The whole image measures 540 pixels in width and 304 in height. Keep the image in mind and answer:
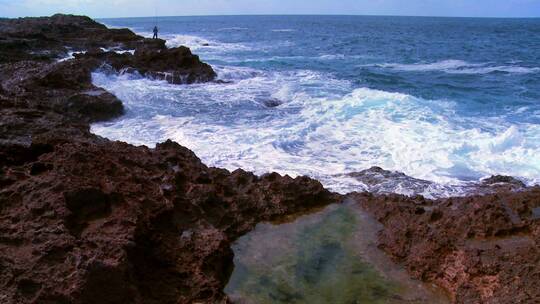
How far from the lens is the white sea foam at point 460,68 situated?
822 inches

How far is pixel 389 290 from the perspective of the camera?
4.09m

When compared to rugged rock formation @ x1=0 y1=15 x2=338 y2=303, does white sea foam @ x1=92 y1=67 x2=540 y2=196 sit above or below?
below

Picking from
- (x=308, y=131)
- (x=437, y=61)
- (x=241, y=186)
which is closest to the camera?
(x=241, y=186)

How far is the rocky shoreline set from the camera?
326 centimetres

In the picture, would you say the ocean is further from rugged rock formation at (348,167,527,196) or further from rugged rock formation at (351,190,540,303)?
rugged rock formation at (351,190,540,303)

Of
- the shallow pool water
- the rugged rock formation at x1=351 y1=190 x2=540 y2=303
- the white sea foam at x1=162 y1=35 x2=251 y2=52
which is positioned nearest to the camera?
the rugged rock formation at x1=351 y1=190 x2=540 y2=303

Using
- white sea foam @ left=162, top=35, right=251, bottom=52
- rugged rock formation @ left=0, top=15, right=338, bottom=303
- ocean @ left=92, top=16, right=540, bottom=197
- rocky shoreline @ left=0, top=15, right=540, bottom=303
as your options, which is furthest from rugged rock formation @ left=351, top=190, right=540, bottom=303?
white sea foam @ left=162, top=35, right=251, bottom=52

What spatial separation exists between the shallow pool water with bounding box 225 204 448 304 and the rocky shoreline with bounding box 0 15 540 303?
0.16m

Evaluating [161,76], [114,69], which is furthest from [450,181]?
[114,69]

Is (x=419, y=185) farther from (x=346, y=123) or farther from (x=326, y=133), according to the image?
(x=346, y=123)

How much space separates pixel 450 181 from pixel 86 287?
18.7 ft

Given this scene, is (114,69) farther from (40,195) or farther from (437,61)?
(437,61)

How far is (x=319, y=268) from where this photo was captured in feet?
14.4

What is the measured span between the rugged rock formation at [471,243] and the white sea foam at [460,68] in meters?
16.9
